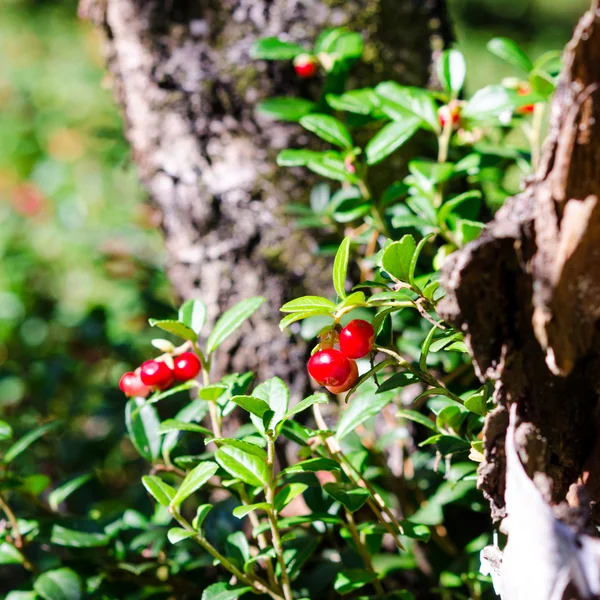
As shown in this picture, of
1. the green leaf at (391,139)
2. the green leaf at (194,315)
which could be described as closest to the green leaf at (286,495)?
the green leaf at (194,315)

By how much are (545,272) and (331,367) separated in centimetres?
24

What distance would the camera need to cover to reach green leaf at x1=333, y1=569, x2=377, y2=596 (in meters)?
0.90

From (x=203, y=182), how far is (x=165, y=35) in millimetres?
295

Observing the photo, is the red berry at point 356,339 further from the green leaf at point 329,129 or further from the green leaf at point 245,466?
the green leaf at point 329,129

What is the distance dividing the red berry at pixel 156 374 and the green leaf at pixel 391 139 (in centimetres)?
39

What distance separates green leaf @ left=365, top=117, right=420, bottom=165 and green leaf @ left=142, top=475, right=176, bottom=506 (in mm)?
494

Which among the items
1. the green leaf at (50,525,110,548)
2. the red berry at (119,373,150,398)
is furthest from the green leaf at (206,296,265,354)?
the green leaf at (50,525,110,548)

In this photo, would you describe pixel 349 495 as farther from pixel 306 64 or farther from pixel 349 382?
pixel 306 64

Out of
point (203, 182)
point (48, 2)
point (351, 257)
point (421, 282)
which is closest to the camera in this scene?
point (421, 282)

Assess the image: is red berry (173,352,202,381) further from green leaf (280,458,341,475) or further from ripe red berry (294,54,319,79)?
ripe red berry (294,54,319,79)

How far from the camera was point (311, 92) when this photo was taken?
1.31 meters

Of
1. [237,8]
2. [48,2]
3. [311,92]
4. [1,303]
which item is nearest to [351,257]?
[311,92]

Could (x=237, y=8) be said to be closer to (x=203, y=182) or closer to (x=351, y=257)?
(x=203, y=182)

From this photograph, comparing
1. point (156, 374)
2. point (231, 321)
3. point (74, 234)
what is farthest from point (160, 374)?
point (74, 234)
